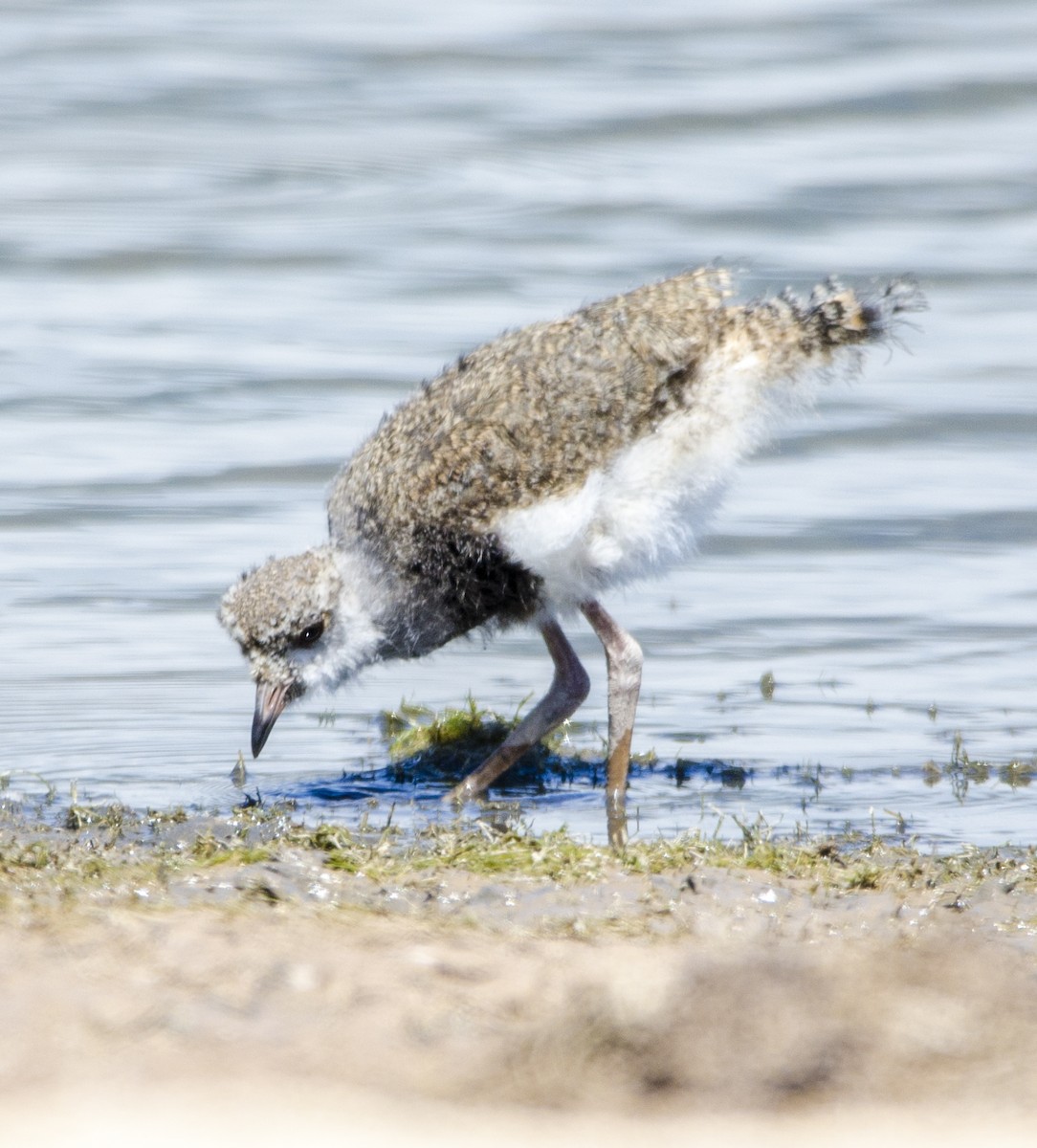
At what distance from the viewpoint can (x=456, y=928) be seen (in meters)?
3.58

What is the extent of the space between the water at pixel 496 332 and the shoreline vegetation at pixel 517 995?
45.4 inches

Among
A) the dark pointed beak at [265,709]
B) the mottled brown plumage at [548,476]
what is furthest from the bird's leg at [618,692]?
the dark pointed beak at [265,709]

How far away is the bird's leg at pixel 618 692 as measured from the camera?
555 centimetres

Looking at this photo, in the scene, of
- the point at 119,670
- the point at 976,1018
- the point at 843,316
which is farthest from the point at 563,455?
the point at 976,1018

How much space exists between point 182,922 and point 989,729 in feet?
11.3

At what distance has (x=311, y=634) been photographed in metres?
5.73

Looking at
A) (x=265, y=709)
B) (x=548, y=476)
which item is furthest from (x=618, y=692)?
(x=265, y=709)

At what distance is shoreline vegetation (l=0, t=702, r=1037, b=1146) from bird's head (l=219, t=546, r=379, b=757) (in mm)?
1418

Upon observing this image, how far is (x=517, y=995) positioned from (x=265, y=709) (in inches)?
104

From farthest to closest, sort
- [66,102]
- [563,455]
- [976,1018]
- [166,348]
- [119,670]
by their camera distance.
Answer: [66,102] → [166,348] → [119,670] → [563,455] → [976,1018]

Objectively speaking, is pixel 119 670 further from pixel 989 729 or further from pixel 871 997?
pixel 871 997

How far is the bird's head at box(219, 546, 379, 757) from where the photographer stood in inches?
222

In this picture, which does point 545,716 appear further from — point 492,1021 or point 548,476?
point 492,1021

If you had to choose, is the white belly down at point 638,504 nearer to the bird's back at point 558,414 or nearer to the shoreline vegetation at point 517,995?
the bird's back at point 558,414
